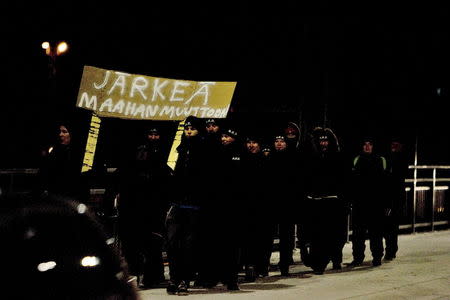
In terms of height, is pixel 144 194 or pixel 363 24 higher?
pixel 363 24

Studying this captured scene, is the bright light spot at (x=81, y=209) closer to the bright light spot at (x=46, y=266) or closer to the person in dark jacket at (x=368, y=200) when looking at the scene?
the bright light spot at (x=46, y=266)

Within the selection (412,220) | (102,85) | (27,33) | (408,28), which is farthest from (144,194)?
(408,28)

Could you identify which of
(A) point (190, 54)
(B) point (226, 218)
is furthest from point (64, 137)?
(A) point (190, 54)

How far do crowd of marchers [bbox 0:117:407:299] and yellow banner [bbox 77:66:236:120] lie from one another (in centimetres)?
173

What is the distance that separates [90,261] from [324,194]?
7574mm

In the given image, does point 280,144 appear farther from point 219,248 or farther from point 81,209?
point 81,209

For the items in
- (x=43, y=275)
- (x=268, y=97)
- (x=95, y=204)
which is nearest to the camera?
(x=43, y=275)

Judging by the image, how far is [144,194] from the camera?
9.62 metres

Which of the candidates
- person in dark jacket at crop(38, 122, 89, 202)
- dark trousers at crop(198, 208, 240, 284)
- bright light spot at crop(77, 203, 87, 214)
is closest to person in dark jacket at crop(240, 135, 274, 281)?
dark trousers at crop(198, 208, 240, 284)

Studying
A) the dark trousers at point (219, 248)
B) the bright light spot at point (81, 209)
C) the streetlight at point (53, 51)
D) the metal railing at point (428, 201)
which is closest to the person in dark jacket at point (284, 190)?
the dark trousers at point (219, 248)

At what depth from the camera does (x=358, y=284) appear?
34.9ft

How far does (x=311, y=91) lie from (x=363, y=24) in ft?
12.8

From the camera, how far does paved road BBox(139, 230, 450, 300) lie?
31.8 feet

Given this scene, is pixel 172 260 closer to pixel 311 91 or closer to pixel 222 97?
pixel 222 97
